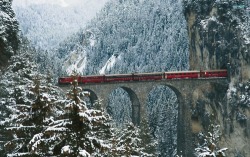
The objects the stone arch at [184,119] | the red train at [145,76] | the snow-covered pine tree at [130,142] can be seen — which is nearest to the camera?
the snow-covered pine tree at [130,142]

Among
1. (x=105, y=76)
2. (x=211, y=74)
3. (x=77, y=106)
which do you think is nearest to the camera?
(x=77, y=106)

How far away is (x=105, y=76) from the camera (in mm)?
58531

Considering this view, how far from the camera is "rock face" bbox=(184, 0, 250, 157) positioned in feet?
220

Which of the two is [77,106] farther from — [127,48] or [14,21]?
[127,48]

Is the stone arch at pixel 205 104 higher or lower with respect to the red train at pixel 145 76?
lower

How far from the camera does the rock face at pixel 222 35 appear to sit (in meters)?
68.1

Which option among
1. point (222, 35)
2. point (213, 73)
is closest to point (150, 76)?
point (213, 73)

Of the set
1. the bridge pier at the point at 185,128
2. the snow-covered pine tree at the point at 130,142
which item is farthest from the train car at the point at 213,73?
the snow-covered pine tree at the point at 130,142

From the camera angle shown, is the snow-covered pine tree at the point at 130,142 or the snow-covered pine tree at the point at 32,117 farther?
the snow-covered pine tree at the point at 130,142

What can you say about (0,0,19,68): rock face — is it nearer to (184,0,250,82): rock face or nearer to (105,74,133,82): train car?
(105,74,133,82): train car

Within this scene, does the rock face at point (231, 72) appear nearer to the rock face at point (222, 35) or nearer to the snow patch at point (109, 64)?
the rock face at point (222, 35)

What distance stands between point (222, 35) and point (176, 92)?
15.2m

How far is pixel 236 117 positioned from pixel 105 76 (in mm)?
25352

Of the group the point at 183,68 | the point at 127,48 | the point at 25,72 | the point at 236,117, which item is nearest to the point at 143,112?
the point at 236,117
